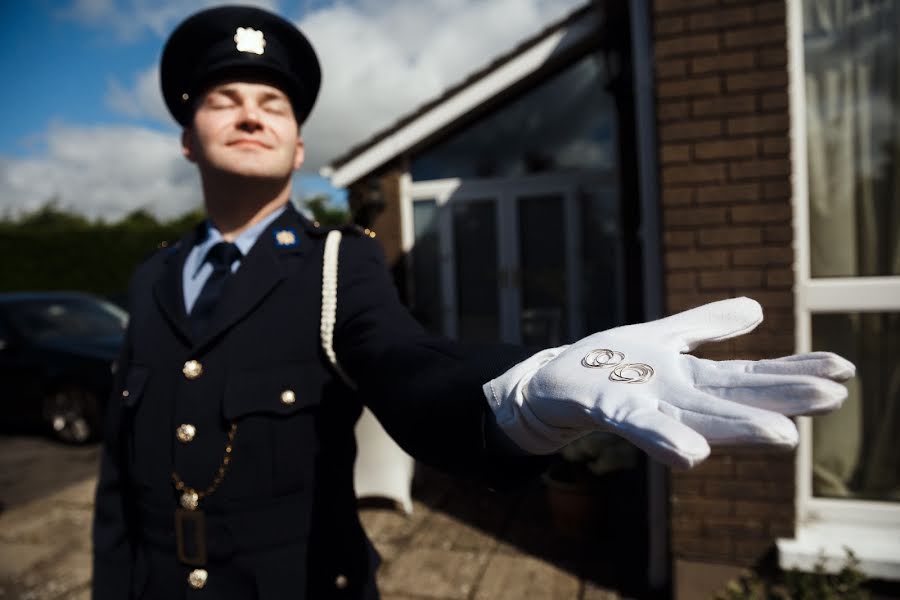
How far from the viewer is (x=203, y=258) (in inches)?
59.7

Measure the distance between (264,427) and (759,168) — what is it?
91.2 inches

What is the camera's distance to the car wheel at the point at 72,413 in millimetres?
6188

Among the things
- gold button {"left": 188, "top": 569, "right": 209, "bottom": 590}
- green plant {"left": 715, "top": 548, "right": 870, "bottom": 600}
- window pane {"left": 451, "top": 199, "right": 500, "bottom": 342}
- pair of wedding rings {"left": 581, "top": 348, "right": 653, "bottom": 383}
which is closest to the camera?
pair of wedding rings {"left": 581, "top": 348, "right": 653, "bottom": 383}

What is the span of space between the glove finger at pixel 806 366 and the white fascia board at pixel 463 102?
472cm

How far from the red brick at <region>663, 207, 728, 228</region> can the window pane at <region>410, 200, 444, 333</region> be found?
3803 millimetres

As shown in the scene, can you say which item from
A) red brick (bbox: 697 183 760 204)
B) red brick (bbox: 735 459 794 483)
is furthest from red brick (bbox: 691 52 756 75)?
red brick (bbox: 735 459 794 483)

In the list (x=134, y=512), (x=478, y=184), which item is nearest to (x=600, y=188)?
(x=478, y=184)

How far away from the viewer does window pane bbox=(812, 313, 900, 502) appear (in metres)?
2.62

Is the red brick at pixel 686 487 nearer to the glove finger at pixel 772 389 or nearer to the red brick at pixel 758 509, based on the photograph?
the red brick at pixel 758 509

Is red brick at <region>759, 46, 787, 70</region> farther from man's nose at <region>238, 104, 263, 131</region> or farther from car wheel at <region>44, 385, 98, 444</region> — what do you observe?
car wheel at <region>44, 385, 98, 444</region>

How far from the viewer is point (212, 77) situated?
1.41m

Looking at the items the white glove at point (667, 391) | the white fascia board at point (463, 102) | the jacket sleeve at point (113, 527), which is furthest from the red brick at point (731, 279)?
the white fascia board at point (463, 102)

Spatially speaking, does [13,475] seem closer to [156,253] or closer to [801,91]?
[156,253]

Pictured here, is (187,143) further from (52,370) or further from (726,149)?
(52,370)
